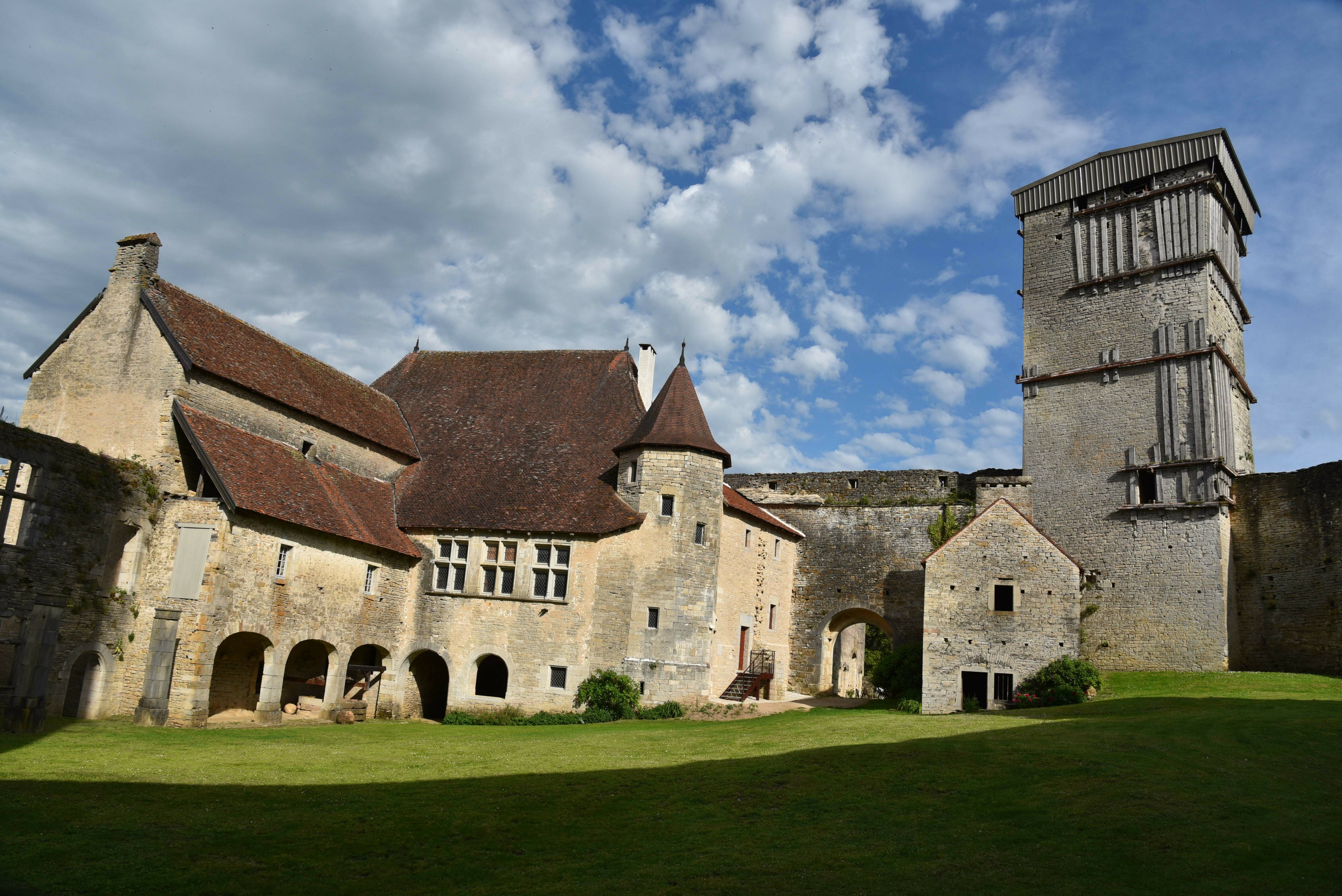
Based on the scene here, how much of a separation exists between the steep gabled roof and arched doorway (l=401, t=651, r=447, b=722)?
1422cm

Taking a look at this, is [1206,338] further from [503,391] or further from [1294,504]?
[503,391]

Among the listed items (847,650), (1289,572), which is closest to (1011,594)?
(1289,572)

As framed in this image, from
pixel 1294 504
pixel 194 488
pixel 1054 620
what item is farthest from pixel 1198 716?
pixel 194 488

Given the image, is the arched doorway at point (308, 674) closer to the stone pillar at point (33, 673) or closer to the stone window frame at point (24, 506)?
the stone pillar at point (33, 673)

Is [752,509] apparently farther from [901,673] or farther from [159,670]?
[159,670]

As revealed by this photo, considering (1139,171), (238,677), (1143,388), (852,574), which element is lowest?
(238,677)

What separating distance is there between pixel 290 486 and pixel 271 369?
→ 3.99 metres

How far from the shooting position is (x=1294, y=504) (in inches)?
911

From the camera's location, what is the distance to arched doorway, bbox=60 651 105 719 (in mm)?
18391

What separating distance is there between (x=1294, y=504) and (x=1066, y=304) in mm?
8339

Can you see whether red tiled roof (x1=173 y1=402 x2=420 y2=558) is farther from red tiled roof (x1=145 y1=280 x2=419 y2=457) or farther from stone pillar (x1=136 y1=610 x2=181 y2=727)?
stone pillar (x1=136 y1=610 x2=181 y2=727)

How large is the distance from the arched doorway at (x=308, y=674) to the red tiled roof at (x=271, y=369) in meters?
6.09

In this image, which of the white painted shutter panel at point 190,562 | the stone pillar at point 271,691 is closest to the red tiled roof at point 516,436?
the stone pillar at point 271,691

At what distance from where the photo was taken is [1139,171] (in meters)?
26.2
